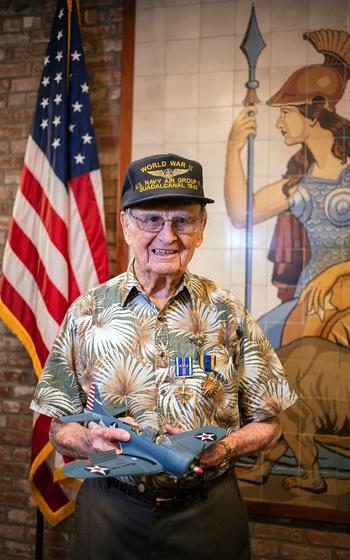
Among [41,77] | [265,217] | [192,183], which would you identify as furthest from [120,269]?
[192,183]

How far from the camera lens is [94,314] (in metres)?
1.49

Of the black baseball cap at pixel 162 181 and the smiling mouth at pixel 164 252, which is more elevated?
the black baseball cap at pixel 162 181

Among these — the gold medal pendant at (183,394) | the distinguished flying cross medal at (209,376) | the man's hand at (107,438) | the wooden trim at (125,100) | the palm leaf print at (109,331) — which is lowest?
the man's hand at (107,438)

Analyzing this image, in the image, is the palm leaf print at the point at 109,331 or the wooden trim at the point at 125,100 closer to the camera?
the palm leaf print at the point at 109,331

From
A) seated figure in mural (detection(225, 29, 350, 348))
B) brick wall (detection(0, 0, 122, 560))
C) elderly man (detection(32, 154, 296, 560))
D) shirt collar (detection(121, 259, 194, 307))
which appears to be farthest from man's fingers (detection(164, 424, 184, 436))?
brick wall (detection(0, 0, 122, 560))

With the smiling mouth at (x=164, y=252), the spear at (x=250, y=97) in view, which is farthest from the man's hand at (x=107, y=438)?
the spear at (x=250, y=97)

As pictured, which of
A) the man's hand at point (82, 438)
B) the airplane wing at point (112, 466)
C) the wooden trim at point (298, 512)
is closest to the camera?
the airplane wing at point (112, 466)

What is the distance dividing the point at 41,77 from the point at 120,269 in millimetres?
1002

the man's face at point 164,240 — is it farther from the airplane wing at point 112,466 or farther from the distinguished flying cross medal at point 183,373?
the airplane wing at point 112,466

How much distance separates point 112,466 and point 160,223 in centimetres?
65

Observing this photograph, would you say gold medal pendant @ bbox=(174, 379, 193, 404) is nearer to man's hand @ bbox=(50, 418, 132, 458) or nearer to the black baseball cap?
man's hand @ bbox=(50, 418, 132, 458)

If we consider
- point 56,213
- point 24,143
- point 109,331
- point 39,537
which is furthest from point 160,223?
point 39,537

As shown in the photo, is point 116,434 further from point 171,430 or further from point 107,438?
point 171,430

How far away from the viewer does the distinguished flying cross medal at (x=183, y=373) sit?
4.55 ft
